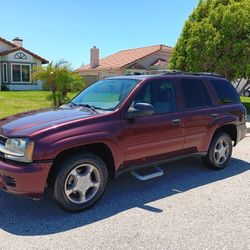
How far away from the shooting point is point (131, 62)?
114 feet

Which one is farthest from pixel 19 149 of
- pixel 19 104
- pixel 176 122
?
pixel 19 104

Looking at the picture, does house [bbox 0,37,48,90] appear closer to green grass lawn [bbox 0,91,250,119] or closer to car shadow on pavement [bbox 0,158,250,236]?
green grass lawn [bbox 0,91,250,119]

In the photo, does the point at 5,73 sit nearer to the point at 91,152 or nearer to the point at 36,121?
the point at 36,121

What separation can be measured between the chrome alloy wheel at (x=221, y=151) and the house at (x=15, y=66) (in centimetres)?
2669

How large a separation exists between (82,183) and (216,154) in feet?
9.58

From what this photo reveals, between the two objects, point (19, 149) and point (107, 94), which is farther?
point (107, 94)

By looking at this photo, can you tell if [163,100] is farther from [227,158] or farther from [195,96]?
[227,158]

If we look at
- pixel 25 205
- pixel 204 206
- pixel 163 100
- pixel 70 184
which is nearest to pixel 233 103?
pixel 163 100

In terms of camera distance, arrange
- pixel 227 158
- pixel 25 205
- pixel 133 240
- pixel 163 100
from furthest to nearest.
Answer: pixel 227 158 < pixel 163 100 < pixel 25 205 < pixel 133 240

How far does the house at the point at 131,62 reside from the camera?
34.6 m

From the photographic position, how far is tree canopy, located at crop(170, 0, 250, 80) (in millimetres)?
14594

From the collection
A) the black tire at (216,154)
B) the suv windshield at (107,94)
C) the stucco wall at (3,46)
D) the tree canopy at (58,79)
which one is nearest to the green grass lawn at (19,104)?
the tree canopy at (58,79)

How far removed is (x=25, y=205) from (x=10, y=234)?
79 centimetres

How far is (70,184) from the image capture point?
4.21 m
